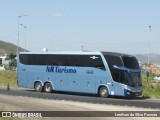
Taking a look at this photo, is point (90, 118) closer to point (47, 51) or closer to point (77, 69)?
point (77, 69)

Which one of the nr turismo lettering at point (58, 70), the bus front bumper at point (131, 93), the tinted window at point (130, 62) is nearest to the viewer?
the bus front bumper at point (131, 93)

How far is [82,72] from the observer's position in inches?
1478

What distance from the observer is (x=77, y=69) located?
37.8 meters

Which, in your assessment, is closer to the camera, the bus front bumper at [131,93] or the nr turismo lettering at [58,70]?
the bus front bumper at [131,93]

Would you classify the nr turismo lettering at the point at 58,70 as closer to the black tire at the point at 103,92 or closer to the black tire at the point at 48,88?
the black tire at the point at 48,88

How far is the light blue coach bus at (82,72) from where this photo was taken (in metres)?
34.9

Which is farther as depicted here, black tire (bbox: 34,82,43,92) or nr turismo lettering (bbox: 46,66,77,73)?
black tire (bbox: 34,82,43,92)

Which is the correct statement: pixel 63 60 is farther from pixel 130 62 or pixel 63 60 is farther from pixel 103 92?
pixel 130 62

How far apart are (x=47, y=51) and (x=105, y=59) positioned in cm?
759

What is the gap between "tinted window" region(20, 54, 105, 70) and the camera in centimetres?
3628

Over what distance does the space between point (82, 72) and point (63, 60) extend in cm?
247

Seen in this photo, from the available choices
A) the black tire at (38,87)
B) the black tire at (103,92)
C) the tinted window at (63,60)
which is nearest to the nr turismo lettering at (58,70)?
the tinted window at (63,60)

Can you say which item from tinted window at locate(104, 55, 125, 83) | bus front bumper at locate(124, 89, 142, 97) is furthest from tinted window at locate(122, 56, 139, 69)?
bus front bumper at locate(124, 89, 142, 97)

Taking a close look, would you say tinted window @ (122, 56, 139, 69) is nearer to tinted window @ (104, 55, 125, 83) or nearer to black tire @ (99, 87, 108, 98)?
tinted window @ (104, 55, 125, 83)
